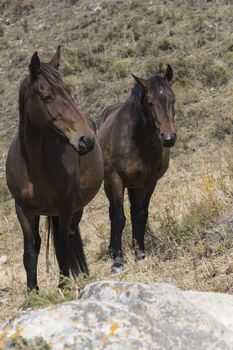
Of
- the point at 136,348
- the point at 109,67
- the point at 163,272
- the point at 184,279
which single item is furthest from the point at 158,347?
the point at 109,67

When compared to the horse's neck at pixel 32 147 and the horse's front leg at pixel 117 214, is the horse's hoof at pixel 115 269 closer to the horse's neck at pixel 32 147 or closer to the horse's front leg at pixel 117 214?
the horse's front leg at pixel 117 214

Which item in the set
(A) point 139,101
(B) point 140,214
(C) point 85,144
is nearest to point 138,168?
(B) point 140,214

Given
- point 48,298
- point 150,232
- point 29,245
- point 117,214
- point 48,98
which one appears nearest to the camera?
point 48,298

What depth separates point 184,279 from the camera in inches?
193

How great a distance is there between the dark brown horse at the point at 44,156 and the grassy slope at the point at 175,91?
2.29 feet

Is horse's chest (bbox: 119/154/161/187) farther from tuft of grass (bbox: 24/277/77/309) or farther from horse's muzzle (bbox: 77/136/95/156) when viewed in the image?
tuft of grass (bbox: 24/277/77/309)

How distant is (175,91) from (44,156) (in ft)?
45.6

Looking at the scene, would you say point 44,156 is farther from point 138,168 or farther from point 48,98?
point 138,168

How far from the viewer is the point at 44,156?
16.3ft

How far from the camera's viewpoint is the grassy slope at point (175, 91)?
19.1 ft

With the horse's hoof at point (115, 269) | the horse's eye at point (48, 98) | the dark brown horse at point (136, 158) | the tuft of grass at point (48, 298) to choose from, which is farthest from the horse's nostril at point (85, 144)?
the dark brown horse at point (136, 158)

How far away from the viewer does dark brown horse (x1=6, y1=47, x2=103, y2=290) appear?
14.7 ft

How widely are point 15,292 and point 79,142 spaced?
85.8 inches

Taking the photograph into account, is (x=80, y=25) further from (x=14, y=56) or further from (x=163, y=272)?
(x=163, y=272)
